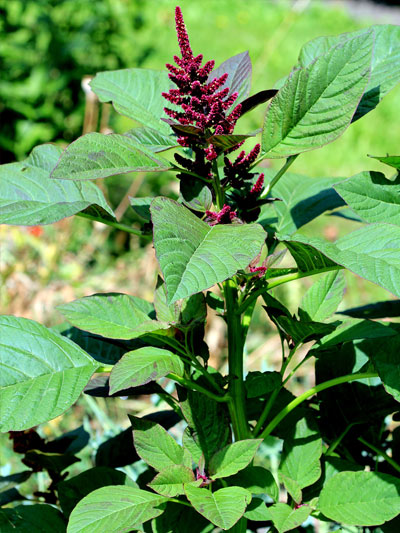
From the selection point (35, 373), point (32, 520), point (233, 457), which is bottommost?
point (32, 520)

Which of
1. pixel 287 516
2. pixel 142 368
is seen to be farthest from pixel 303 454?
pixel 142 368

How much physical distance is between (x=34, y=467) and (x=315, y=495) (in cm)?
44

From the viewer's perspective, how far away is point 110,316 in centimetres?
77

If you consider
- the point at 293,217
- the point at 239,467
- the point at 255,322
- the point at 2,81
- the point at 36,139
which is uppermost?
the point at 2,81

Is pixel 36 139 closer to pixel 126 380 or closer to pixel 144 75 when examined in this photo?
pixel 144 75

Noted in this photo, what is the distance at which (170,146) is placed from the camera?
0.73 m

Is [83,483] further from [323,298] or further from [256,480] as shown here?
[323,298]

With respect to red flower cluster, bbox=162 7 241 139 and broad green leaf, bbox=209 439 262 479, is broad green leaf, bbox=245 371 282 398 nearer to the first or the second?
broad green leaf, bbox=209 439 262 479

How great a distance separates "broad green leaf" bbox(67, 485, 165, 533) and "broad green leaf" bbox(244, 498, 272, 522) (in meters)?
0.11

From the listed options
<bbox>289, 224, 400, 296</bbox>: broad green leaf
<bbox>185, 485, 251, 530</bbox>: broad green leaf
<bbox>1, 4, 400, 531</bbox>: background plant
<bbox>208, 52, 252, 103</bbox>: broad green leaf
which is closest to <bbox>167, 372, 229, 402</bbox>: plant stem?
<bbox>1, 4, 400, 531</bbox>: background plant

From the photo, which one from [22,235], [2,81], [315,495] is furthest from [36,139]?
[315,495]

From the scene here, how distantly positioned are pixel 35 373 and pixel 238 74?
16.9 inches

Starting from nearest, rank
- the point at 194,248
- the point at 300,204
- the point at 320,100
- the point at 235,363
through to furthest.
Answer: the point at 194,248 < the point at 320,100 < the point at 235,363 < the point at 300,204

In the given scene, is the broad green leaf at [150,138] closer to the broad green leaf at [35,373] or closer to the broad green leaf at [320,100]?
the broad green leaf at [320,100]
